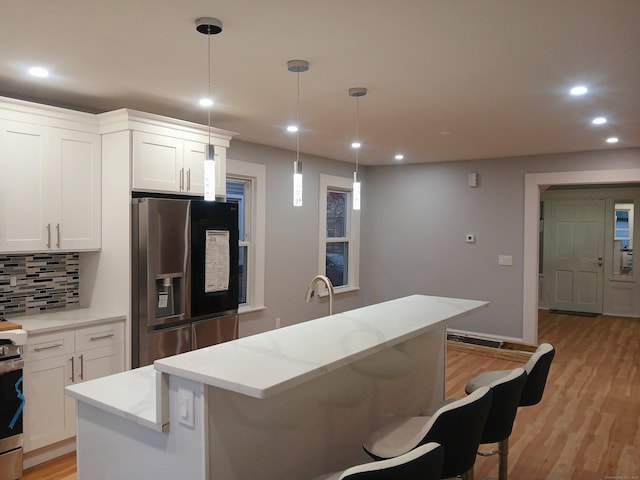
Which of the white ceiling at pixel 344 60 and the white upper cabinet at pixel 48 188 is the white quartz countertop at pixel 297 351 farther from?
the white upper cabinet at pixel 48 188

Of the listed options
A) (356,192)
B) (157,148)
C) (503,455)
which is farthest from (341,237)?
(503,455)

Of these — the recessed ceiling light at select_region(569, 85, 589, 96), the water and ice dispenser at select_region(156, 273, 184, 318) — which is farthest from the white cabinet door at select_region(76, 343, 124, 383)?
the recessed ceiling light at select_region(569, 85, 589, 96)

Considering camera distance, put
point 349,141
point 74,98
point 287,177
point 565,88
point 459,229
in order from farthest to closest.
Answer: point 459,229 → point 287,177 → point 349,141 → point 74,98 → point 565,88

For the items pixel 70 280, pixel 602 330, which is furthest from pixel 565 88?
pixel 602 330

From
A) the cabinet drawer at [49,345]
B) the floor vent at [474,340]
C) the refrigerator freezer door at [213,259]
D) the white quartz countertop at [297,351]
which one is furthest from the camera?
the floor vent at [474,340]

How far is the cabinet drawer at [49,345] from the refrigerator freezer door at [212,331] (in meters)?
0.83

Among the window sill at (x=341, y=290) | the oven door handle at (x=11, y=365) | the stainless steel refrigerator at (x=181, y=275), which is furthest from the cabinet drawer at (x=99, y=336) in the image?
the window sill at (x=341, y=290)

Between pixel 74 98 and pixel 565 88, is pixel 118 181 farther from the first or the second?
pixel 565 88

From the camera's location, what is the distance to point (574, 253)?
855 cm

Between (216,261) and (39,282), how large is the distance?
1253 millimetres

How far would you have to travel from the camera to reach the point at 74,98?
3.43 metres

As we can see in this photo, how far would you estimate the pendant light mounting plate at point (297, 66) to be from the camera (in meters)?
2.60

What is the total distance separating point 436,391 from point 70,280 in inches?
109

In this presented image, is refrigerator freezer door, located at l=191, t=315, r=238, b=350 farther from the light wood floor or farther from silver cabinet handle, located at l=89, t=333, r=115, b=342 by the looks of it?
the light wood floor
